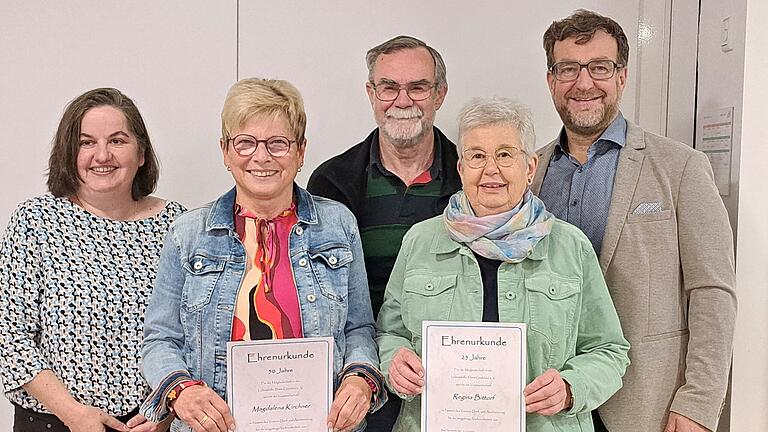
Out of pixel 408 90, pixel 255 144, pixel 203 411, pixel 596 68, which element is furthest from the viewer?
pixel 408 90

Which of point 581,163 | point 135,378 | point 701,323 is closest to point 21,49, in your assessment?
point 135,378

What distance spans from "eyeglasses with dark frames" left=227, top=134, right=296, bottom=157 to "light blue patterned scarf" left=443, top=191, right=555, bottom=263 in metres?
0.49

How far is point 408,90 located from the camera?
7.88ft

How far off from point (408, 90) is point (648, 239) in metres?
0.85

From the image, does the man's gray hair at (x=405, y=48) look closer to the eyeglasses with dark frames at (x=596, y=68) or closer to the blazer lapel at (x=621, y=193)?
the eyeglasses with dark frames at (x=596, y=68)

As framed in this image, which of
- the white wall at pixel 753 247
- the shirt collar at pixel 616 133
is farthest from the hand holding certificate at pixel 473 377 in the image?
the white wall at pixel 753 247

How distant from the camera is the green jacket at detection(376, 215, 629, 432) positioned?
1885 millimetres

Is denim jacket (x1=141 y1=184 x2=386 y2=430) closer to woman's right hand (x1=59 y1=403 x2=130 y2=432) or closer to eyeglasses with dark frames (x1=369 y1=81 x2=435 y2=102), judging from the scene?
woman's right hand (x1=59 y1=403 x2=130 y2=432)

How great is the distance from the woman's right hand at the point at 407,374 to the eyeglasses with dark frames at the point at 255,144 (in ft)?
1.97

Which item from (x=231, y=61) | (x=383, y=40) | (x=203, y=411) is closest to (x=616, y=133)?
(x=383, y=40)

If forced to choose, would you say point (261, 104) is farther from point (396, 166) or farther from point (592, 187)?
point (592, 187)

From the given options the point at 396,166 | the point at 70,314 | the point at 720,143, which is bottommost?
the point at 70,314

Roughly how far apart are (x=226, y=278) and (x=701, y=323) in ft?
4.31

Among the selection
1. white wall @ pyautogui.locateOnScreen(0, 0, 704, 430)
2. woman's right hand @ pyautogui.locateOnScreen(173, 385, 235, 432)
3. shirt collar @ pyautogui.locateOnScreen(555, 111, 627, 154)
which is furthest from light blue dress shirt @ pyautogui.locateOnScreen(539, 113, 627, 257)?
woman's right hand @ pyautogui.locateOnScreen(173, 385, 235, 432)
